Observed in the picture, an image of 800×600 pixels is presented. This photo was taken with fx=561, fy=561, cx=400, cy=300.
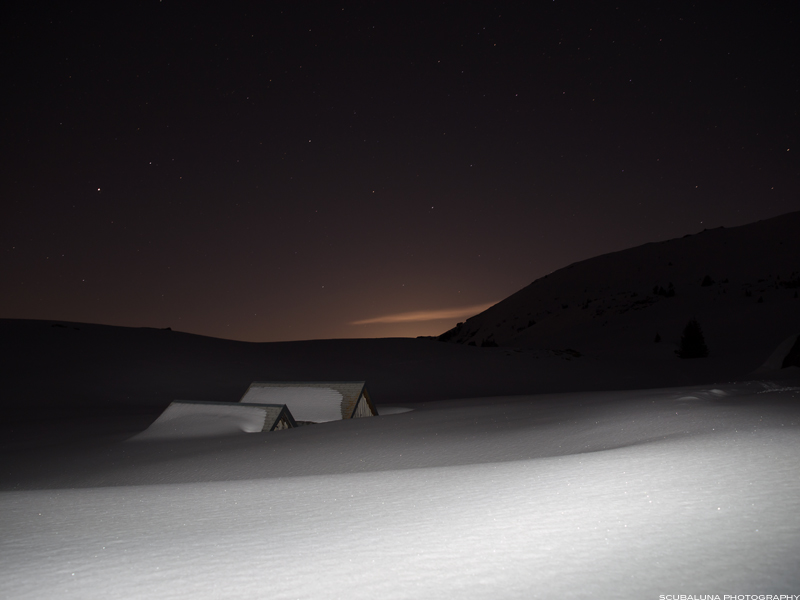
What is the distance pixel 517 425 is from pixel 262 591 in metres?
9.03

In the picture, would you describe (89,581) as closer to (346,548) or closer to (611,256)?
(346,548)

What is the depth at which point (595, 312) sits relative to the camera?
75188mm

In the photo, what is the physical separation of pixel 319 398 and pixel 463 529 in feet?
42.1

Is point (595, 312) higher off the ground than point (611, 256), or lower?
lower

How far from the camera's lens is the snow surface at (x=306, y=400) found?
648 inches

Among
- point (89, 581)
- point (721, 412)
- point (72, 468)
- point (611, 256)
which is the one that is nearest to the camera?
point (89, 581)

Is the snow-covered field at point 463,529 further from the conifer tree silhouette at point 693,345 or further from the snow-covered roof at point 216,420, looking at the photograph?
the conifer tree silhouette at point 693,345

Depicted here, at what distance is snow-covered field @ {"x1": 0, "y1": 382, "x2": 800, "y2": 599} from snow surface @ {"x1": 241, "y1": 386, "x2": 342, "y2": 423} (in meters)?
7.59

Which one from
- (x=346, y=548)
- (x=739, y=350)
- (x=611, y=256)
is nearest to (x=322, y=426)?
(x=346, y=548)

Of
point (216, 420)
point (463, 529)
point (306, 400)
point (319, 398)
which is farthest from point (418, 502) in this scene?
point (306, 400)

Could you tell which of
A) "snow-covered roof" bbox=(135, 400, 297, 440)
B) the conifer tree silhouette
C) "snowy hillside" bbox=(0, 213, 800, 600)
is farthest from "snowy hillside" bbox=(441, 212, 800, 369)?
"snowy hillside" bbox=(0, 213, 800, 600)

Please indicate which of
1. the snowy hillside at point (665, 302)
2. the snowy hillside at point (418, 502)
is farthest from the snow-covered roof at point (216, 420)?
the snowy hillside at point (665, 302)

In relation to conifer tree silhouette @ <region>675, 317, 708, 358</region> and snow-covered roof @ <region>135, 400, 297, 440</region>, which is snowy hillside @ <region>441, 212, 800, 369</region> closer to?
conifer tree silhouette @ <region>675, 317, 708, 358</region>

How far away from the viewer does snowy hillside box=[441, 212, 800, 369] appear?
51.6 m
